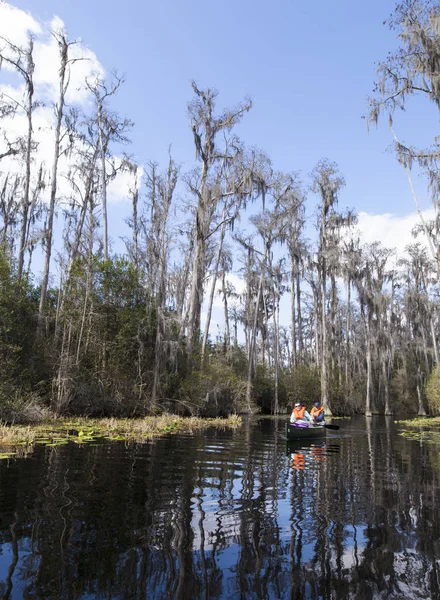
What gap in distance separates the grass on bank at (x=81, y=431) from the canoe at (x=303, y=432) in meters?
3.94

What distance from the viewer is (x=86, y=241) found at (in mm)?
29281

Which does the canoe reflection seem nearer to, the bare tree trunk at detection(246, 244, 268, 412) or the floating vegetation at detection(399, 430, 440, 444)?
the floating vegetation at detection(399, 430, 440, 444)

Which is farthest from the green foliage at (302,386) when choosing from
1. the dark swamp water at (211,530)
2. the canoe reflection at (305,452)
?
the dark swamp water at (211,530)

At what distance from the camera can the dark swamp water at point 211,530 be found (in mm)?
3359

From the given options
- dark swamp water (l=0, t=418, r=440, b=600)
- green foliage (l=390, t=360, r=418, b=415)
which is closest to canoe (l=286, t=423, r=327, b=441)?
dark swamp water (l=0, t=418, r=440, b=600)

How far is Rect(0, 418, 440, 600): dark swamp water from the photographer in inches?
132

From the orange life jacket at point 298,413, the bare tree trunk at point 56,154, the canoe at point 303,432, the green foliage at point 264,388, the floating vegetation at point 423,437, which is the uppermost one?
the bare tree trunk at point 56,154

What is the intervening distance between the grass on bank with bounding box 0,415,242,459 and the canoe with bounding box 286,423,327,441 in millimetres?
3937

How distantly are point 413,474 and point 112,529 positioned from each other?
6.39 m

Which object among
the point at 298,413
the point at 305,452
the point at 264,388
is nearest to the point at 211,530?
the point at 305,452

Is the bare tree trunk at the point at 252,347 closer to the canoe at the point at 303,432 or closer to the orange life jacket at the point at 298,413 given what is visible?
the orange life jacket at the point at 298,413

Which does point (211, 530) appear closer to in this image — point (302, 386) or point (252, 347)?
point (252, 347)

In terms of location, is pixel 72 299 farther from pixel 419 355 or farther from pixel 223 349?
pixel 419 355

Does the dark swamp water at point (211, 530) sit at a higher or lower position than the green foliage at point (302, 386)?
lower
